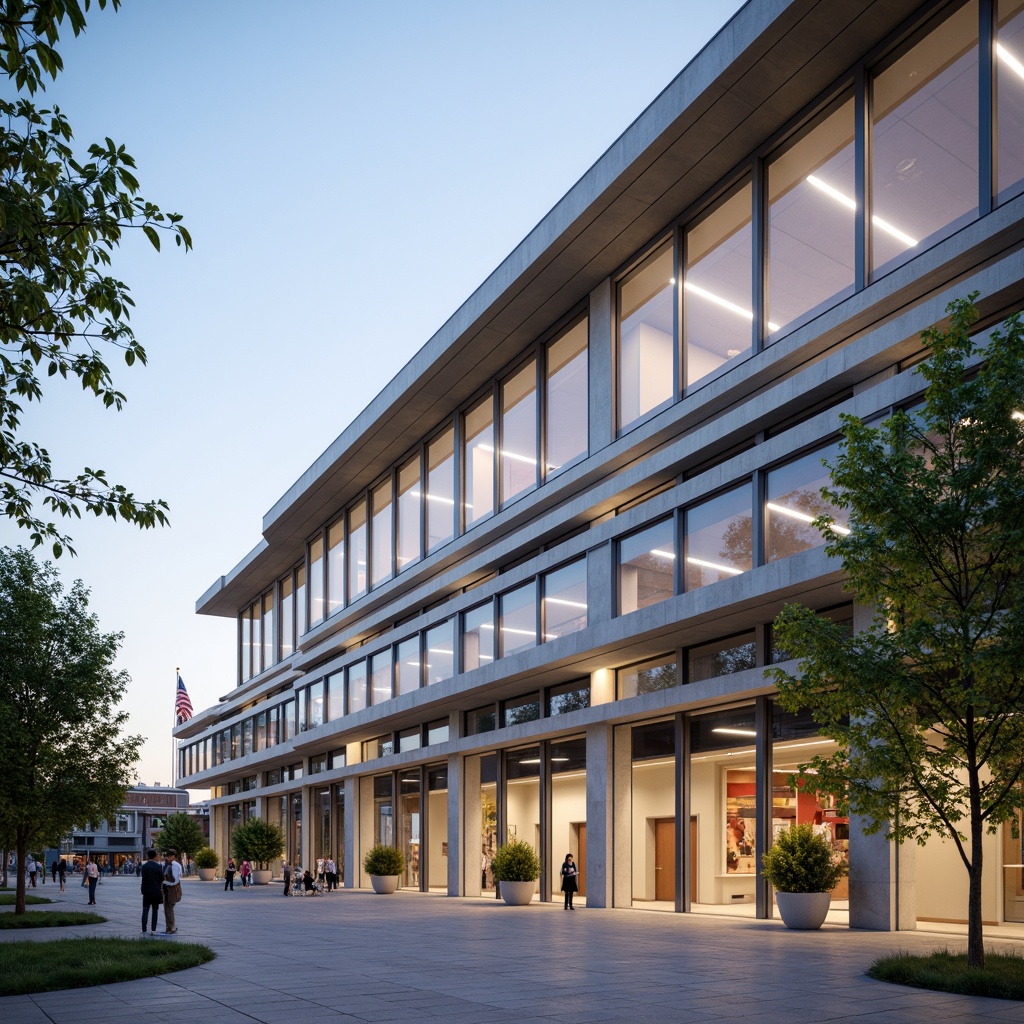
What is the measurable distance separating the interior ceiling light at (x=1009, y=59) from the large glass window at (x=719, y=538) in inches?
378

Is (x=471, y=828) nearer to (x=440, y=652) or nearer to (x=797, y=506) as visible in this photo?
(x=440, y=652)

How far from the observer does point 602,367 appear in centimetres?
3297

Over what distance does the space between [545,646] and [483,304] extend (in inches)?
419

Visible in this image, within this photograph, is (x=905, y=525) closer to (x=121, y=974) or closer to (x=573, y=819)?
(x=121, y=974)

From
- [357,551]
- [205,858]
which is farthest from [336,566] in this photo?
[205,858]

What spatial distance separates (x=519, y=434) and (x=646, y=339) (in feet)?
26.9

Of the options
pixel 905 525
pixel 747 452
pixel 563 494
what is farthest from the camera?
pixel 563 494

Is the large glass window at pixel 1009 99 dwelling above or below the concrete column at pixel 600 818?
above

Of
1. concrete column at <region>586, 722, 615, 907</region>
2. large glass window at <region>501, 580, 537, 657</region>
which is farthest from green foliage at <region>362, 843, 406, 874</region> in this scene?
concrete column at <region>586, 722, 615, 907</region>

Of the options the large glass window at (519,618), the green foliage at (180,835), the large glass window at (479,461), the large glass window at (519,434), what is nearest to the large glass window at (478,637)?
the large glass window at (519,618)

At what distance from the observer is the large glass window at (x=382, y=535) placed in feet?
163

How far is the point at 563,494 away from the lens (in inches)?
1378

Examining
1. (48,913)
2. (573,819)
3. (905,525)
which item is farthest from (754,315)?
(48,913)

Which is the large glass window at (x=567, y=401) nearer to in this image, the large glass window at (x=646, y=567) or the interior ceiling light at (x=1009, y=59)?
the large glass window at (x=646, y=567)
